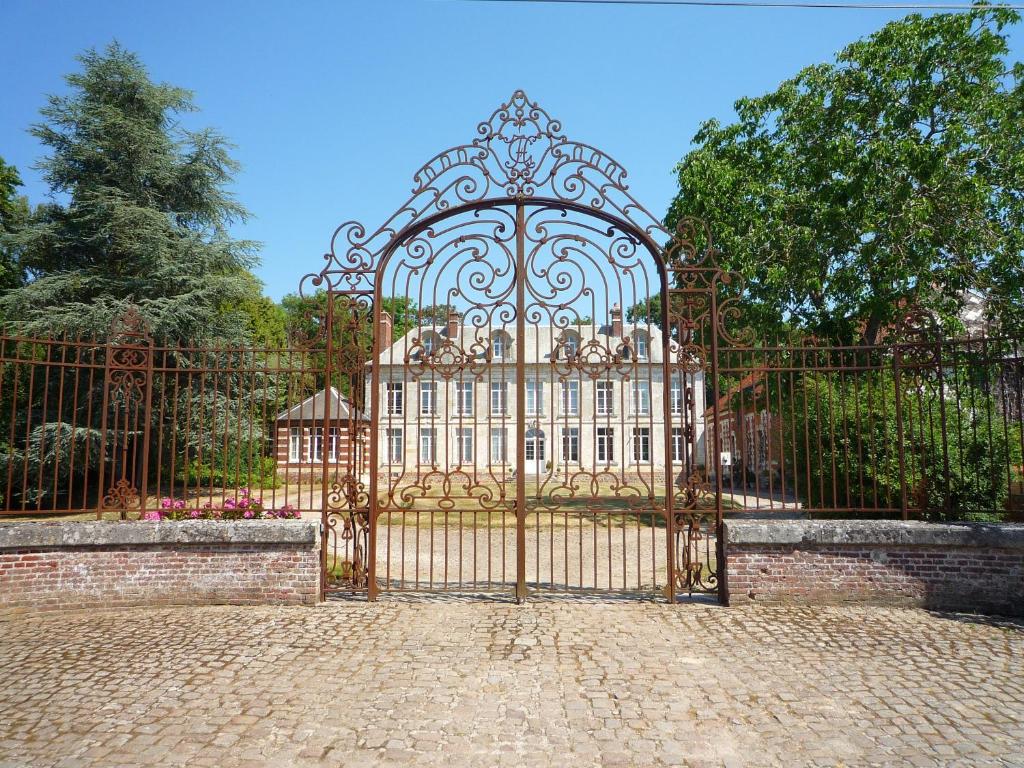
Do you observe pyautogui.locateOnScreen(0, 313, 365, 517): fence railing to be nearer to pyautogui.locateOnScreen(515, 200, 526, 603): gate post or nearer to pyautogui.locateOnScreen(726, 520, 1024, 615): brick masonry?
pyautogui.locateOnScreen(515, 200, 526, 603): gate post

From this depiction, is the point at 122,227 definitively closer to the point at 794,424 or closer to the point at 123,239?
the point at 123,239

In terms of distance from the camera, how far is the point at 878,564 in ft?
20.5

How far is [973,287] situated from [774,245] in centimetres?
373

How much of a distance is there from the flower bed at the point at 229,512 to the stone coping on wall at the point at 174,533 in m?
0.29

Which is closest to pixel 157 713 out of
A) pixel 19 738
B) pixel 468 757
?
pixel 19 738

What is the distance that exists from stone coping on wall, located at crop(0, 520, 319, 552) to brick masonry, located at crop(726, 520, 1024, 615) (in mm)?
4317

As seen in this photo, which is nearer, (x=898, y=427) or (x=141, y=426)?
(x=898, y=427)

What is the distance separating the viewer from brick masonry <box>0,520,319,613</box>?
6.25m

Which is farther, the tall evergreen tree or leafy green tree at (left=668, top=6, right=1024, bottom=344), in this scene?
the tall evergreen tree

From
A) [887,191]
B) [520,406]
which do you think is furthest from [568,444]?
[887,191]

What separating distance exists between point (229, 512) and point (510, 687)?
3.81 metres

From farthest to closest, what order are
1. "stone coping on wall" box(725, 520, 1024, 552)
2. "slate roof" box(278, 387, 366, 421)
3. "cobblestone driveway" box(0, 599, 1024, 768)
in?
"stone coping on wall" box(725, 520, 1024, 552) → "slate roof" box(278, 387, 366, 421) → "cobblestone driveway" box(0, 599, 1024, 768)

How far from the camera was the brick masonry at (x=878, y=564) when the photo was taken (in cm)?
604

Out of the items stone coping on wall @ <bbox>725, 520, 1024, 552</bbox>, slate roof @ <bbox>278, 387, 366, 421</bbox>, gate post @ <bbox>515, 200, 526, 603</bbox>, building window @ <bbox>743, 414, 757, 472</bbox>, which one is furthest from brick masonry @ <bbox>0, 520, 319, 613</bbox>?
stone coping on wall @ <bbox>725, 520, 1024, 552</bbox>
